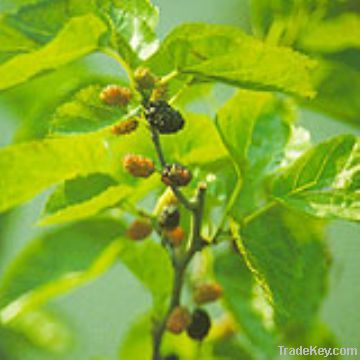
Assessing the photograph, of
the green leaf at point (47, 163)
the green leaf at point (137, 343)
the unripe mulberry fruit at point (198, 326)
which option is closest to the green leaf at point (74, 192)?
the green leaf at point (47, 163)

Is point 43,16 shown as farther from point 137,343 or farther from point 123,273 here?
point 123,273

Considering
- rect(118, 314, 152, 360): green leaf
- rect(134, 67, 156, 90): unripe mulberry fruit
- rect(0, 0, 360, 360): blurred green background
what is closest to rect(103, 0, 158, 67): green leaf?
rect(134, 67, 156, 90): unripe mulberry fruit

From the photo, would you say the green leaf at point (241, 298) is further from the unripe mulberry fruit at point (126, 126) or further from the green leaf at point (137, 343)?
the unripe mulberry fruit at point (126, 126)

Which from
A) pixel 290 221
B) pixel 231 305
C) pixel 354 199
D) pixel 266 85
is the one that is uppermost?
pixel 266 85

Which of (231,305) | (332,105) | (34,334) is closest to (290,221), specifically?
(231,305)

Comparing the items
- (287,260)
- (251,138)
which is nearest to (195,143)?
(251,138)

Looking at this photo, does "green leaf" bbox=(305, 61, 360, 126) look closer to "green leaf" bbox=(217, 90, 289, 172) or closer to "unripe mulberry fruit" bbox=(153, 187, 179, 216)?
"green leaf" bbox=(217, 90, 289, 172)

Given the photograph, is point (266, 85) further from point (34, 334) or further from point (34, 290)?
point (34, 334)
